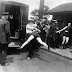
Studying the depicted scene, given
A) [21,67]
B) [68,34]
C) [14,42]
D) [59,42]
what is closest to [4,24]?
[21,67]

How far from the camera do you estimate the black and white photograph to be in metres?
7.30

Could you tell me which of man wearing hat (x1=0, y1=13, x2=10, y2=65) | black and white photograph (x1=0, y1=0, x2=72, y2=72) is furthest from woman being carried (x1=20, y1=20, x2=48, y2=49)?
man wearing hat (x1=0, y1=13, x2=10, y2=65)

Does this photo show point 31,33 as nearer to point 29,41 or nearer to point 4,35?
point 29,41

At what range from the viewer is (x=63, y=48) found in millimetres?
12680

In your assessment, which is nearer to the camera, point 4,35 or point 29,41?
point 4,35

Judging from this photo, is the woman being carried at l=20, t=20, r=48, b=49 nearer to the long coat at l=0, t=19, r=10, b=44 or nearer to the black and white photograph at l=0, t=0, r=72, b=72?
the black and white photograph at l=0, t=0, r=72, b=72

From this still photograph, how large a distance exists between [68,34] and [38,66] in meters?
5.25

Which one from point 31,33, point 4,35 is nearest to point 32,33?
point 31,33

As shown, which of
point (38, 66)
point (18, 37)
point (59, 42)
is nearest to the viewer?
point (38, 66)

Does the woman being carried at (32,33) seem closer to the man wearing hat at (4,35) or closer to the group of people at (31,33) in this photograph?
the group of people at (31,33)

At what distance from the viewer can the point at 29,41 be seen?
8.66 m

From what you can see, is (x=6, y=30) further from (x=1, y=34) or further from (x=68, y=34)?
(x=68, y=34)

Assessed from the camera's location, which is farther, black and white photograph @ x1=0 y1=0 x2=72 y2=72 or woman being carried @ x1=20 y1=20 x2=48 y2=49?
woman being carried @ x1=20 y1=20 x2=48 y2=49

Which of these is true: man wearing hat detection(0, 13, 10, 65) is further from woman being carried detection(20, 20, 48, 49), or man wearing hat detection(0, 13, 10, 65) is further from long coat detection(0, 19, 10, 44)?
woman being carried detection(20, 20, 48, 49)
